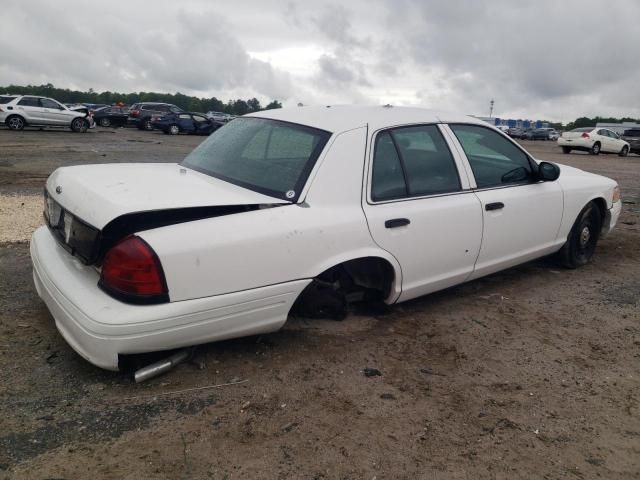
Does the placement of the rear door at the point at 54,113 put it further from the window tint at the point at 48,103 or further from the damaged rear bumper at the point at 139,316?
the damaged rear bumper at the point at 139,316

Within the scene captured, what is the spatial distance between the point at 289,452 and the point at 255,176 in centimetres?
163

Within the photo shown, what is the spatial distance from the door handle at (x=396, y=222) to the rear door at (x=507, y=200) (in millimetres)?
792

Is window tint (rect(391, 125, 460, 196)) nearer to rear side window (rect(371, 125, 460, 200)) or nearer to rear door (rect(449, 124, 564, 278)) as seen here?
rear side window (rect(371, 125, 460, 200))

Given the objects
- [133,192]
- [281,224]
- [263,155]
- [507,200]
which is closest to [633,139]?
[507,200]

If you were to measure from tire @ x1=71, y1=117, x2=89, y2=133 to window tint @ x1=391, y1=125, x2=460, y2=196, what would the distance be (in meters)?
24.1

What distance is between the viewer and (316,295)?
337 centimetres

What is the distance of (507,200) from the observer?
13.4 feet

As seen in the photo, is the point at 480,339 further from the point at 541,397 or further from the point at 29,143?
the point at 29,143

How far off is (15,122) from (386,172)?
2433 cm

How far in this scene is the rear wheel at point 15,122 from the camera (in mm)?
23094

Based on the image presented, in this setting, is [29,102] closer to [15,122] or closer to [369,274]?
[15,122]

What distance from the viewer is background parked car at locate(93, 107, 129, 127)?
3191 centimetres

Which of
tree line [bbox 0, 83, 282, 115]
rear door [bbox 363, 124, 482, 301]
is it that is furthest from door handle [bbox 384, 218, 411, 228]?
tree line [bbox 0, 83, 282, 115]

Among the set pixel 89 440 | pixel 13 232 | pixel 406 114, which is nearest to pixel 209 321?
pixel 89 440
